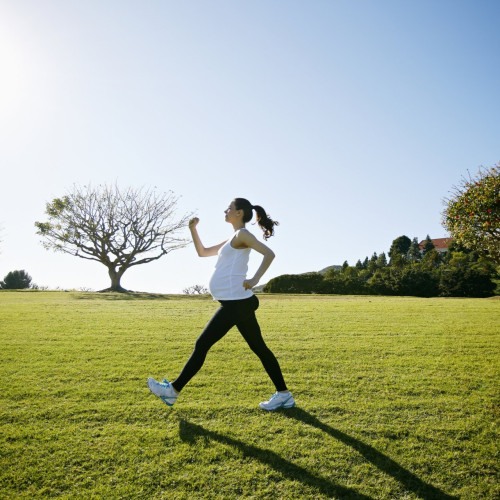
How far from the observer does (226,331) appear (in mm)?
4039

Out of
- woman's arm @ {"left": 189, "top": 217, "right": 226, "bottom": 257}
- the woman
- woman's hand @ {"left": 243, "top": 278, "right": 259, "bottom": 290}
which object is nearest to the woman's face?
the woman

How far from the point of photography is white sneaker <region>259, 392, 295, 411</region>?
412cm

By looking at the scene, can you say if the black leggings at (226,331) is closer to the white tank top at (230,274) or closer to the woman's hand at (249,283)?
the white tank top at (230,274)

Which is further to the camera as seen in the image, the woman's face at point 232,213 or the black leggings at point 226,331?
the woman's face at point 232,213

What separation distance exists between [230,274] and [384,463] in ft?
7.82

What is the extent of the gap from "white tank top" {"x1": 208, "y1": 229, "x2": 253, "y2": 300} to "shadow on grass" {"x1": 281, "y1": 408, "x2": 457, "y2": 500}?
5.01ft

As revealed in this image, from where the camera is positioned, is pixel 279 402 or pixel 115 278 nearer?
pixel 279 402

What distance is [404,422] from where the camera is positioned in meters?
3.86

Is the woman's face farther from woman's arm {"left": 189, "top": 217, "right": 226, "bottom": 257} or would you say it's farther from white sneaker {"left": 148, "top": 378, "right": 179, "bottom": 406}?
white sneaker {"left": 148, "top": 378, "right": 179, "bottom": 406}

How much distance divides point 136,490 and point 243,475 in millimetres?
842

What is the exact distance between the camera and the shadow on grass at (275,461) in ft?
8.89

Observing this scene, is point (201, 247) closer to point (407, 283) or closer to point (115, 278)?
point (115, 278)

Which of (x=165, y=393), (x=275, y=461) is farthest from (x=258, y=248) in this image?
(x=275, y=461)

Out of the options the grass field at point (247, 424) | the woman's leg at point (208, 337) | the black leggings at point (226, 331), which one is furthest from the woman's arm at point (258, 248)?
the grass field at point (247, 424)
